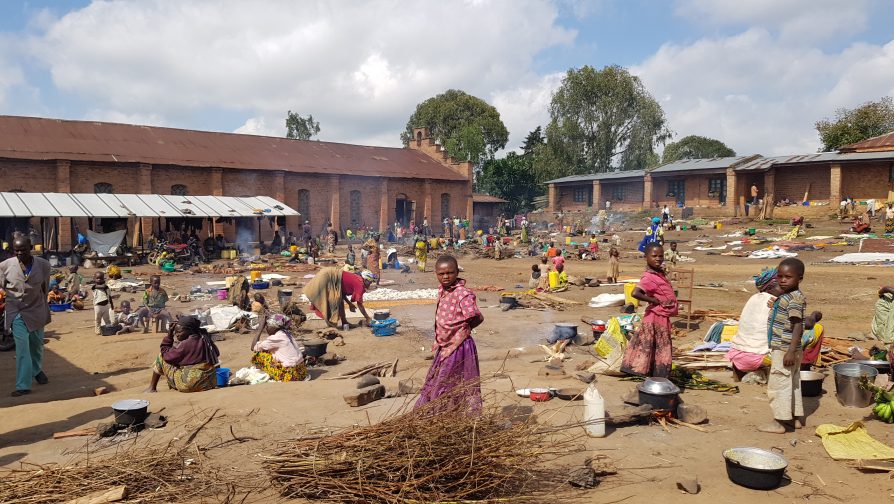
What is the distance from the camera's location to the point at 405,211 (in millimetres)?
39219

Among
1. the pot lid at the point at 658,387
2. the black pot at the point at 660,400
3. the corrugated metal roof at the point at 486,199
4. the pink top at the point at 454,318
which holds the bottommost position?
the black pot at the point at 660,400

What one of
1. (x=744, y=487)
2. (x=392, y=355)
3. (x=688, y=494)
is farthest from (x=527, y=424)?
(x=392, y=355)

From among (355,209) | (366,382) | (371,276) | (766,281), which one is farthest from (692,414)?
(355,209)

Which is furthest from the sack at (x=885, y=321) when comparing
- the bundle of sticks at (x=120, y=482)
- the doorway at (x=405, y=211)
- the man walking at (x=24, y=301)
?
the doorway at (x=405, y=211)

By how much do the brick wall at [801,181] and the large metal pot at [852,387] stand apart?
1167 inches

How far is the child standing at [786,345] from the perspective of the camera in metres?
5.23

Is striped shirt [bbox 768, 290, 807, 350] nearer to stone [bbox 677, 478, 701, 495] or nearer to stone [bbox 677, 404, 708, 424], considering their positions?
stone [bbox 677, 404, 708, 424]

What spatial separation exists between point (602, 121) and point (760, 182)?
1565cm

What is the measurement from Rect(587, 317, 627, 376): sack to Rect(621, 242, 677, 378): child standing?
92 cm

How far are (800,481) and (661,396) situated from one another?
1.40 m

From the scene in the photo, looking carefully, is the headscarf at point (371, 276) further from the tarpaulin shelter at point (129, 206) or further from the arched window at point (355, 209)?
the arched window at point (355, 209)

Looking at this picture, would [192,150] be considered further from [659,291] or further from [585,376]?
[659,291]

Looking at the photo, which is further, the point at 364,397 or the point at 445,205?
the point at 445,205

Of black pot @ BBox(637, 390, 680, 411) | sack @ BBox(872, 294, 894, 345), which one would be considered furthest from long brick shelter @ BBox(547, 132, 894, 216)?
black pot @ BBox(637, 390, 680, 411)
